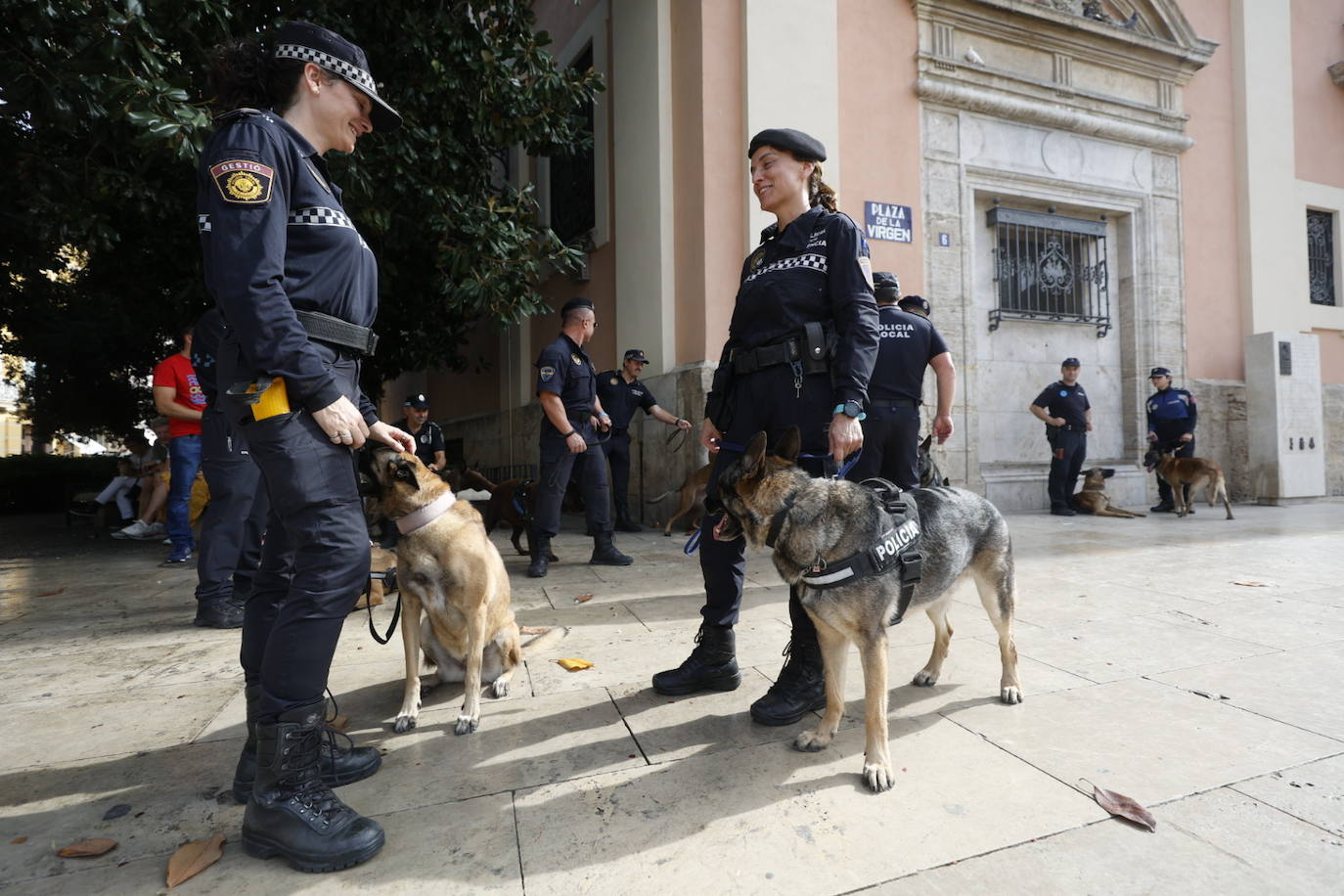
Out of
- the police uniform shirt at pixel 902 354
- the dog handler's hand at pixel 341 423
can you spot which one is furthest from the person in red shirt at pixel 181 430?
the police uniform shirt at pixel 902 354

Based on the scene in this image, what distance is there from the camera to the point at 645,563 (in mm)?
5738

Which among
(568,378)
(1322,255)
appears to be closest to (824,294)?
(568,378)

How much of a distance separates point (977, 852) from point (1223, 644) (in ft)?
7.94

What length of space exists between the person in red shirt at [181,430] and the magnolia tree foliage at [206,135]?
163 cm

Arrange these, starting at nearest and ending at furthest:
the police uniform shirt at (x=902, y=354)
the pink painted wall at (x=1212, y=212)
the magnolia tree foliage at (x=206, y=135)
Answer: the police uniform shirt at (x=902, y=354), the magnolia tree foliage at (x=206, y=135), the pink painted wall at (x=1212, y=212)

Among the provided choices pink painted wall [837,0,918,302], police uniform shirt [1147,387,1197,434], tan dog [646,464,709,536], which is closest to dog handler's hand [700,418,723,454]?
tan dog [646,464,709,536]

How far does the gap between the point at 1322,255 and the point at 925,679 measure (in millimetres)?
13916

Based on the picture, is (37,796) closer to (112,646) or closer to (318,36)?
(112,646)

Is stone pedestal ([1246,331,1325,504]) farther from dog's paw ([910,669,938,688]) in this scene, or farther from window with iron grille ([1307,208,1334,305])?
dog's paw ([910,669,938,688])

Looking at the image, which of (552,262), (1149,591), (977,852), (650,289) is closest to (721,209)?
(650,289)

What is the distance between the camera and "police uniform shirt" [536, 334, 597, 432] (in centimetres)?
547

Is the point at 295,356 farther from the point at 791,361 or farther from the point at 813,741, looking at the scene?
the point at 813,741

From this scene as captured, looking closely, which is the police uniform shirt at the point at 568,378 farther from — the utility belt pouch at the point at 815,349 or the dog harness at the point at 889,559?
the dog harness at the point at 889,559

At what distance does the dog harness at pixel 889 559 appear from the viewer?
2.13 m
